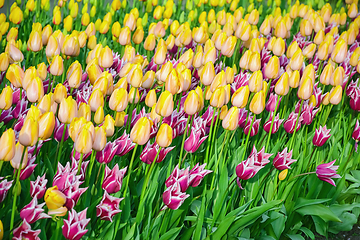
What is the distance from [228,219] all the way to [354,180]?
116cm

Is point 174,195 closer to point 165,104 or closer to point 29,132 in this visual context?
point 165,104

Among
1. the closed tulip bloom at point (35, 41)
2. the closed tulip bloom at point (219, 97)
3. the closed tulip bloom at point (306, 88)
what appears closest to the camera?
the closed tulip bloom at point (219, 97)

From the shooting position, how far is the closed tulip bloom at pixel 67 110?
143 centimetres

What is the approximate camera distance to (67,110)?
1.44 metres

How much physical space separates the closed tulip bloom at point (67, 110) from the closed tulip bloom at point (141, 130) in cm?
24

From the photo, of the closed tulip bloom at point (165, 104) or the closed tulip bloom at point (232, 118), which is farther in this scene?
the closed tulip bloom at point (232, 118)

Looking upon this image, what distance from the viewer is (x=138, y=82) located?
6.01ft

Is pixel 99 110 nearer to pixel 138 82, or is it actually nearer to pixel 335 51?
pixel 138 82

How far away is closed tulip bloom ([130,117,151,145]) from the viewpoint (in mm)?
1445

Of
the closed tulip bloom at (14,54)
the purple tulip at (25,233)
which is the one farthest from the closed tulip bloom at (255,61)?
the purple tulip at (25,233)

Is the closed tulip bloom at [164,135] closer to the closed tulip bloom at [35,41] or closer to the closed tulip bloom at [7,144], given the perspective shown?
the closed tulip bloom at [7,144]

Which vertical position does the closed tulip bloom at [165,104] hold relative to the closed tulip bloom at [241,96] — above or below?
above

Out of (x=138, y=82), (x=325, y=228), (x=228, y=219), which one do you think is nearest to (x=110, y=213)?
(x=228, y=219)

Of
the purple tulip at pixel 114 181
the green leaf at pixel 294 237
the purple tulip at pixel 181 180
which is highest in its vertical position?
the purple tulip at pixel 114 181
